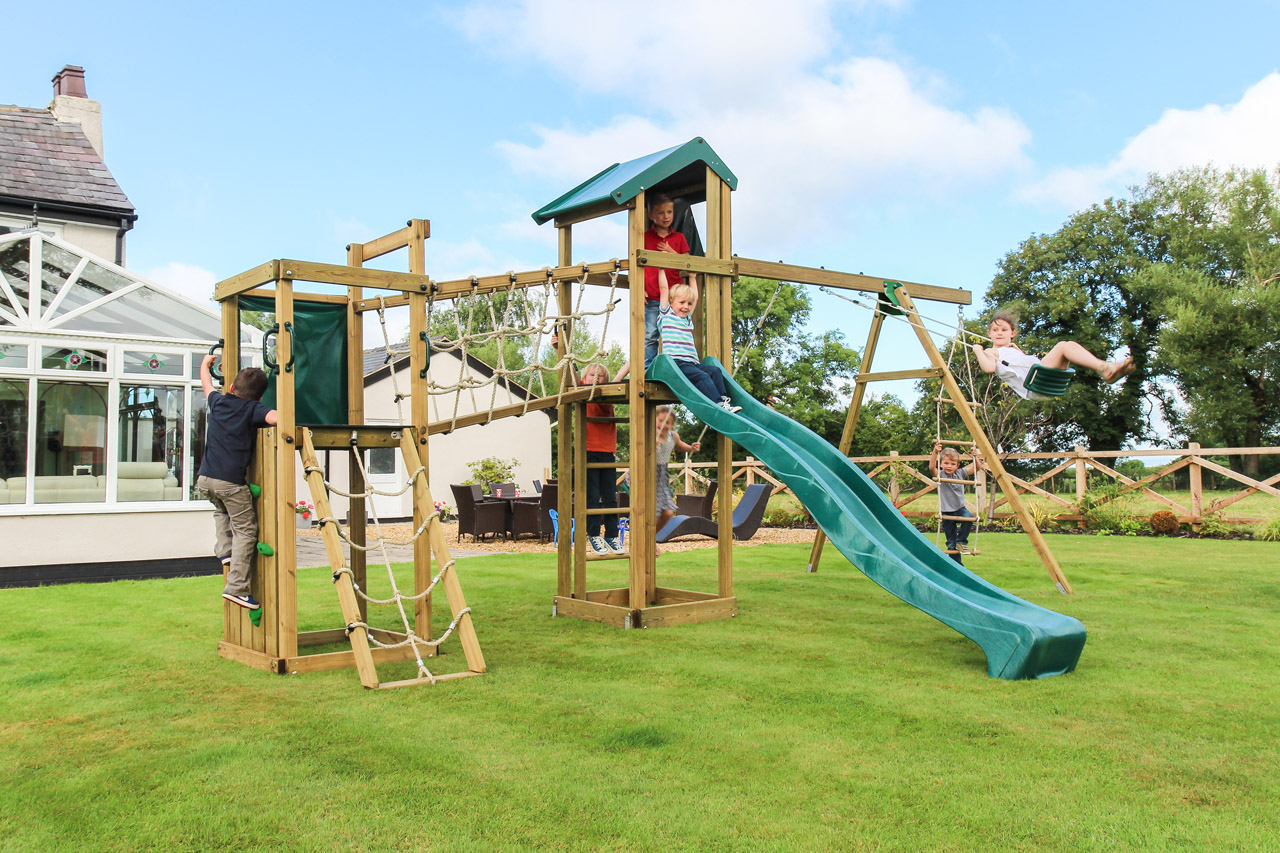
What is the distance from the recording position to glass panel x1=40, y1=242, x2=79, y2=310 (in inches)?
387

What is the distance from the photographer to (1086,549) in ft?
40.2

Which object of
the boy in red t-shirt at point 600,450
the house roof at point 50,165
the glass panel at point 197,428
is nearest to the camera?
the boy in red t-shirt at point 600,450

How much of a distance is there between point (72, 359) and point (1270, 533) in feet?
50.1

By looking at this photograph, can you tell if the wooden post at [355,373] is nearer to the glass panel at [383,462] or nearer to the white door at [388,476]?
the white door at [388,476]

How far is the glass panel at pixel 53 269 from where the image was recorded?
983cm

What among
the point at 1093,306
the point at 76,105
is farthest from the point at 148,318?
the point at 1093,306

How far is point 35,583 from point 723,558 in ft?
23.0

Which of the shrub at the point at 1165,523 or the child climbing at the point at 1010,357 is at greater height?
the child climbing at the point at 1010,357

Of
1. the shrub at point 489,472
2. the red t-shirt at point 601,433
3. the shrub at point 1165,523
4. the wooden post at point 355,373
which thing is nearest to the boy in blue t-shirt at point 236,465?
the wooden post at point 355,373

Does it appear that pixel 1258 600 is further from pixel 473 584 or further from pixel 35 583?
pixel 35 583

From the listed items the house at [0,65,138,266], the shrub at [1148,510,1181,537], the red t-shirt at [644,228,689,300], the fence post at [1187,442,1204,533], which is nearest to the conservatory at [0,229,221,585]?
the house at [0,65,138,266]

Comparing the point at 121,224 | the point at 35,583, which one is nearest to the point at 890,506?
the point at 35,583

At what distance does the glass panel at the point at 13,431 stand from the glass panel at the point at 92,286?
89cm

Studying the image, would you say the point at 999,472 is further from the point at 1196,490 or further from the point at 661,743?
the point at 1196,490
